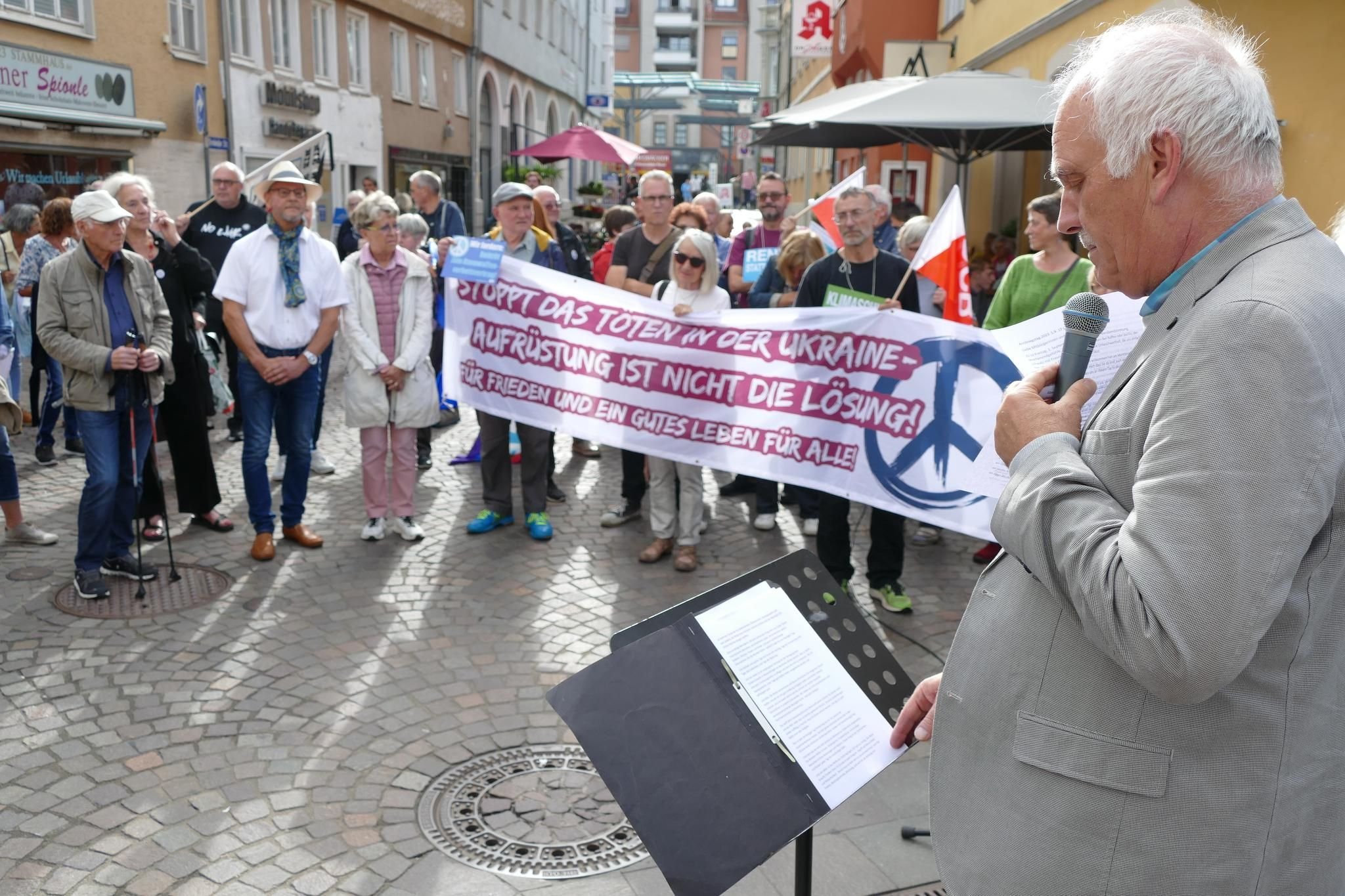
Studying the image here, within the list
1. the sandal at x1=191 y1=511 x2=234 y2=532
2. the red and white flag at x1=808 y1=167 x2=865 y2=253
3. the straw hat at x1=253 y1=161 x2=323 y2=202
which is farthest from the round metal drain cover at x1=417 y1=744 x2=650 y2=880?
the red and white flag at x1=808 y1=167 x2=865 y2=253

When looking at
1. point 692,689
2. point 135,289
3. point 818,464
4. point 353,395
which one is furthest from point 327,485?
point 692,689

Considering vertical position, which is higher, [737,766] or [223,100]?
[223,100]

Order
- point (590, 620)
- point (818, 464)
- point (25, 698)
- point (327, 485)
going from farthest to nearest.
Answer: point (327, 485) < point (818, 464) < point (590, 620) < point (25, 698)

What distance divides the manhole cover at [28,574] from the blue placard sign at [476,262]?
2.90m

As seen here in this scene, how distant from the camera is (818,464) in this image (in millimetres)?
6230

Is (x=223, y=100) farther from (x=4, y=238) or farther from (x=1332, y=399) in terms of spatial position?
(x=1332, y=399)

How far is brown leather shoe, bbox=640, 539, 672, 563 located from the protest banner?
56 centimetres

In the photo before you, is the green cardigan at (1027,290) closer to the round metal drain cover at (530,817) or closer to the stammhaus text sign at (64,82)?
the round metal drain cover at (530,817)

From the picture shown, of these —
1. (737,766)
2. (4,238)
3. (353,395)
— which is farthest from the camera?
(4,238)

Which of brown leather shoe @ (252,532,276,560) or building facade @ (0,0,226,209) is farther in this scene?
building facade @ (0,0,226,209)

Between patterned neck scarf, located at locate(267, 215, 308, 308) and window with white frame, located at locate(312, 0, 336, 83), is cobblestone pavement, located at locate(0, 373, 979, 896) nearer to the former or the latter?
patterned neck scarf, located at locate(267, 215, 308, 308)

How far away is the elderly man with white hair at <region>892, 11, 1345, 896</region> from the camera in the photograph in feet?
4.51

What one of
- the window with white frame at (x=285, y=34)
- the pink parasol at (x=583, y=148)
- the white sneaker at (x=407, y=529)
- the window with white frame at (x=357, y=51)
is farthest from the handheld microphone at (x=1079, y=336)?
the window with white frame at (x=357, y=51)

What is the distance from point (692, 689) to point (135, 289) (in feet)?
16.9
